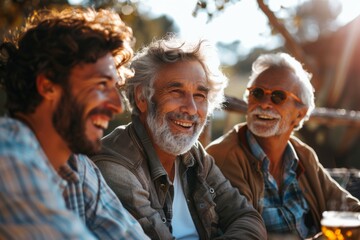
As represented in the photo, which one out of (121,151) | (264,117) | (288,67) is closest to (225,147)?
(264,117)

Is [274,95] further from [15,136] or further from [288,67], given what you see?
[15,136]

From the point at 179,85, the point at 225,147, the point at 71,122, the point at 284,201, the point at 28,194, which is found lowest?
the point at 284,201

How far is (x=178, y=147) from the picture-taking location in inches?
136

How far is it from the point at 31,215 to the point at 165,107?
6.01 ft

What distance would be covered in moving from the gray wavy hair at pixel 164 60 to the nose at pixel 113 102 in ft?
4.14

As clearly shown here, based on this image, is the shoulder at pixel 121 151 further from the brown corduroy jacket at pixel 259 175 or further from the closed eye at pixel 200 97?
the brown corduroy jacket at pixel 259 175

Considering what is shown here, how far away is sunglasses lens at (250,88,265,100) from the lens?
175 inches

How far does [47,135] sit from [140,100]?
1508 millimetres

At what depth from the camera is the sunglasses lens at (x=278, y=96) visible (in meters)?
4.43

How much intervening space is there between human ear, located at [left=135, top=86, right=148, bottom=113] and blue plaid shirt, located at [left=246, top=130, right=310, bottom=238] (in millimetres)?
1116

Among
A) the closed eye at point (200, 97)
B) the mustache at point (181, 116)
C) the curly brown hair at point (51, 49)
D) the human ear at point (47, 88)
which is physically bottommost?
the mustache at point (181, 116)

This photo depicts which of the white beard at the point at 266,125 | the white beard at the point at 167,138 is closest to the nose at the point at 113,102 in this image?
the white beard at the point at 167,138

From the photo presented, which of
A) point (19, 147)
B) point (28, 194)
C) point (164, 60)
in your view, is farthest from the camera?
point (164, 60)

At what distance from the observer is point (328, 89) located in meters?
13.1
